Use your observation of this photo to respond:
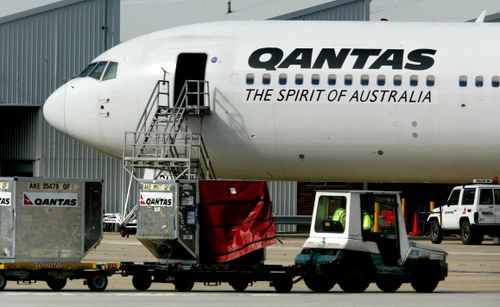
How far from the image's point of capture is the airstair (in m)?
35.1

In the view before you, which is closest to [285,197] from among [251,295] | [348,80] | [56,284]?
[348,80]

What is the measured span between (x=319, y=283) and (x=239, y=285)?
5.15ft

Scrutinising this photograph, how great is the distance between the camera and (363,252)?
84.8 feet

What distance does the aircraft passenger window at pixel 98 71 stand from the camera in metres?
37.0

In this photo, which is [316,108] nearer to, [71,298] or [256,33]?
[256,33]

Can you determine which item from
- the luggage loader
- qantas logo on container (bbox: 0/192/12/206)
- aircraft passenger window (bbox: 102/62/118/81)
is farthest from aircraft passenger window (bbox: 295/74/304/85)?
qantas logo on container (bbox: 0/192/12/206)

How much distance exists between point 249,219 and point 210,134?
9489mm

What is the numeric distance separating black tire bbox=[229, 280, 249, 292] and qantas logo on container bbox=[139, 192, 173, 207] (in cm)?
206

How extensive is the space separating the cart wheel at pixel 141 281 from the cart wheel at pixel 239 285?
163 cm

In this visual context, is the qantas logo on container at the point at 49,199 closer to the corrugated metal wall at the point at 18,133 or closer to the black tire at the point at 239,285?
the black tire at the point at 239,285

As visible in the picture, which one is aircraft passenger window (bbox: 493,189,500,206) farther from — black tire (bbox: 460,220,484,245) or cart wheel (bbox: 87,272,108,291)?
cart wheel (bbox: 87,272,108,291)

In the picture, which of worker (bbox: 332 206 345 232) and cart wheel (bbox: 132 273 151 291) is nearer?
cart wheel (bbox: 132 273 151 291)

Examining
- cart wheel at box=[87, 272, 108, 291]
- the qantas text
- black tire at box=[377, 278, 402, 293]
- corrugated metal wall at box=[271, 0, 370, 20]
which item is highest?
corrugated metal wall at box=[271, 0, 370, 20]

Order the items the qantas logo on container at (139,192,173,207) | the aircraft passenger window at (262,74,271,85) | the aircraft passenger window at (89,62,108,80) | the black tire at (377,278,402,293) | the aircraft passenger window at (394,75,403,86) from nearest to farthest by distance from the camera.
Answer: the black tire at (377,278,402,293) → the qantas logo on container at (139,192,173,207) → the aircraft passenger window at (394,75,403,86) → the aircraft passenger window at (262,74,271,85) → the aircraft passenger window at (89,62,108,80)
